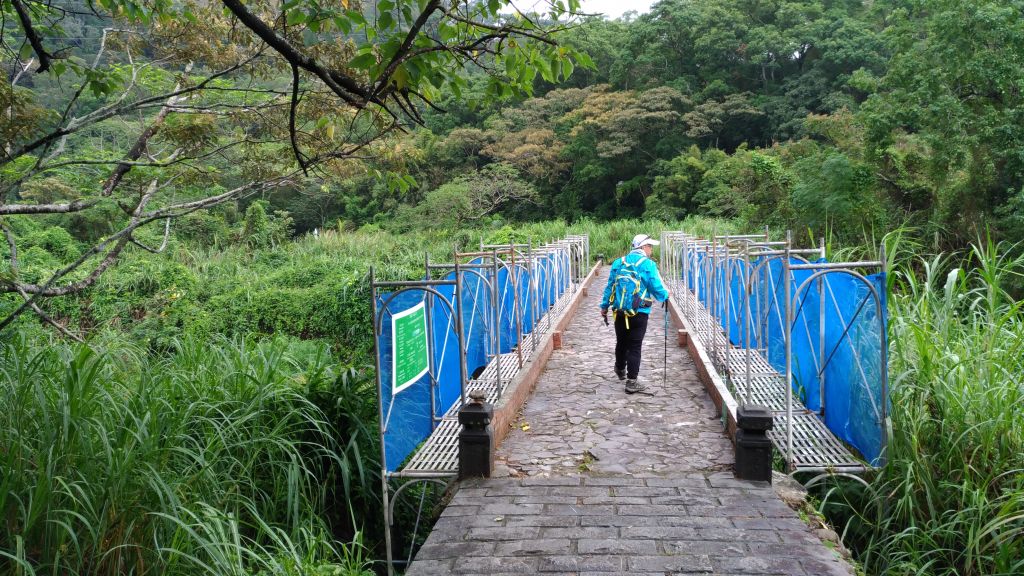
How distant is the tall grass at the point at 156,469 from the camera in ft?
10.1

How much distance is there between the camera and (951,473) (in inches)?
156

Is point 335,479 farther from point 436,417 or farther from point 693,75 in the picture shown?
point 693,75

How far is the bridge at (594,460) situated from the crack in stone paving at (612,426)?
2 centimetres

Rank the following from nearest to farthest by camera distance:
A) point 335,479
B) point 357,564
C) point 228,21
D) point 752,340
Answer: point 357,564, point 335,479, point 228,21, point 752,340

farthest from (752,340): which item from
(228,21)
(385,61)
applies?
(228,21)

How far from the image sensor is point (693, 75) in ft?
125

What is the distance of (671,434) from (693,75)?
3639cm

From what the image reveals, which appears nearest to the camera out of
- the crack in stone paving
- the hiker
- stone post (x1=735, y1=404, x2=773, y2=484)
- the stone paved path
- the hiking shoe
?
the stone paved path

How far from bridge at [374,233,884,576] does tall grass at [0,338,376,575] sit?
2.15 feet

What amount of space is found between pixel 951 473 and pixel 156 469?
4335mm

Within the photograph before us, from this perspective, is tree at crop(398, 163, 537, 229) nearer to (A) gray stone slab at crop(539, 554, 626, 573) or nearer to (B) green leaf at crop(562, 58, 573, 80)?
(B) green leaf at crop(562, 58, 573, 80)

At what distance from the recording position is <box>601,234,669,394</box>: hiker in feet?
20.5

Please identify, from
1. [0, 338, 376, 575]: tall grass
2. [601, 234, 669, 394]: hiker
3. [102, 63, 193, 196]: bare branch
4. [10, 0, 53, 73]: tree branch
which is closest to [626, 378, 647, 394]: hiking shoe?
[601, 234, 669, 394]: hiker

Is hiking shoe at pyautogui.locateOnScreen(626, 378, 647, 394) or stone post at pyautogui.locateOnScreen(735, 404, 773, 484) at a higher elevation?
stone post at pyautogui.locateOnScreen(735, 404, 773, 484)
